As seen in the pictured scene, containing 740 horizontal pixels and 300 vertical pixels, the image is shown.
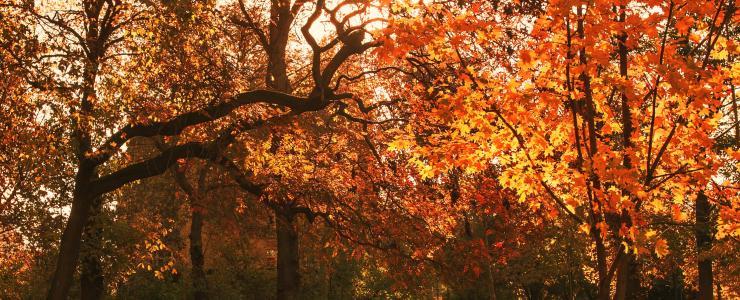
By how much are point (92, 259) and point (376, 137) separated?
387 inches

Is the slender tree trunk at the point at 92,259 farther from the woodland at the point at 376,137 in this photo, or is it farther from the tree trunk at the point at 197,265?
the tree trunk at the point at 197,265

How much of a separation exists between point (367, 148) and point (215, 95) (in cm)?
542

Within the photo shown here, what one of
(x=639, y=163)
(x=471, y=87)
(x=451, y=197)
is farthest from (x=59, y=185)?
(x=639, y=163)

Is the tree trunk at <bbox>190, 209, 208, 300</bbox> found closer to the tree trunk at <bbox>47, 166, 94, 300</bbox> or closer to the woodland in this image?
the woodland

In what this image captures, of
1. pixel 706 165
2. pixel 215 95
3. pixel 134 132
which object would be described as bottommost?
pixel 706 165

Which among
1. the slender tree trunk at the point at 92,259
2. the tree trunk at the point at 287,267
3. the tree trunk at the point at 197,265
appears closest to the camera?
the tree trunk at the point at 287,267

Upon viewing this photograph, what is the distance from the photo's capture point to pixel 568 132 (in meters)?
7.46

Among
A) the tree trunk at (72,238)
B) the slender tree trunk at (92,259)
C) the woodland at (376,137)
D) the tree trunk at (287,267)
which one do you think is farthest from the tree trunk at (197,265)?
the tree trunk at (72,238)

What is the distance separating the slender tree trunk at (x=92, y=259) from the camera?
20031 millimetres

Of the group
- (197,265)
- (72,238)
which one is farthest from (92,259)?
(72,238)

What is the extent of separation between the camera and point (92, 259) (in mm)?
20984

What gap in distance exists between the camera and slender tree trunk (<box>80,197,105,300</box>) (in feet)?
65.7

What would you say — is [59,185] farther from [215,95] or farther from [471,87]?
[471,87]

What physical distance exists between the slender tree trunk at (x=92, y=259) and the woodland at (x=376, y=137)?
0.35ft
